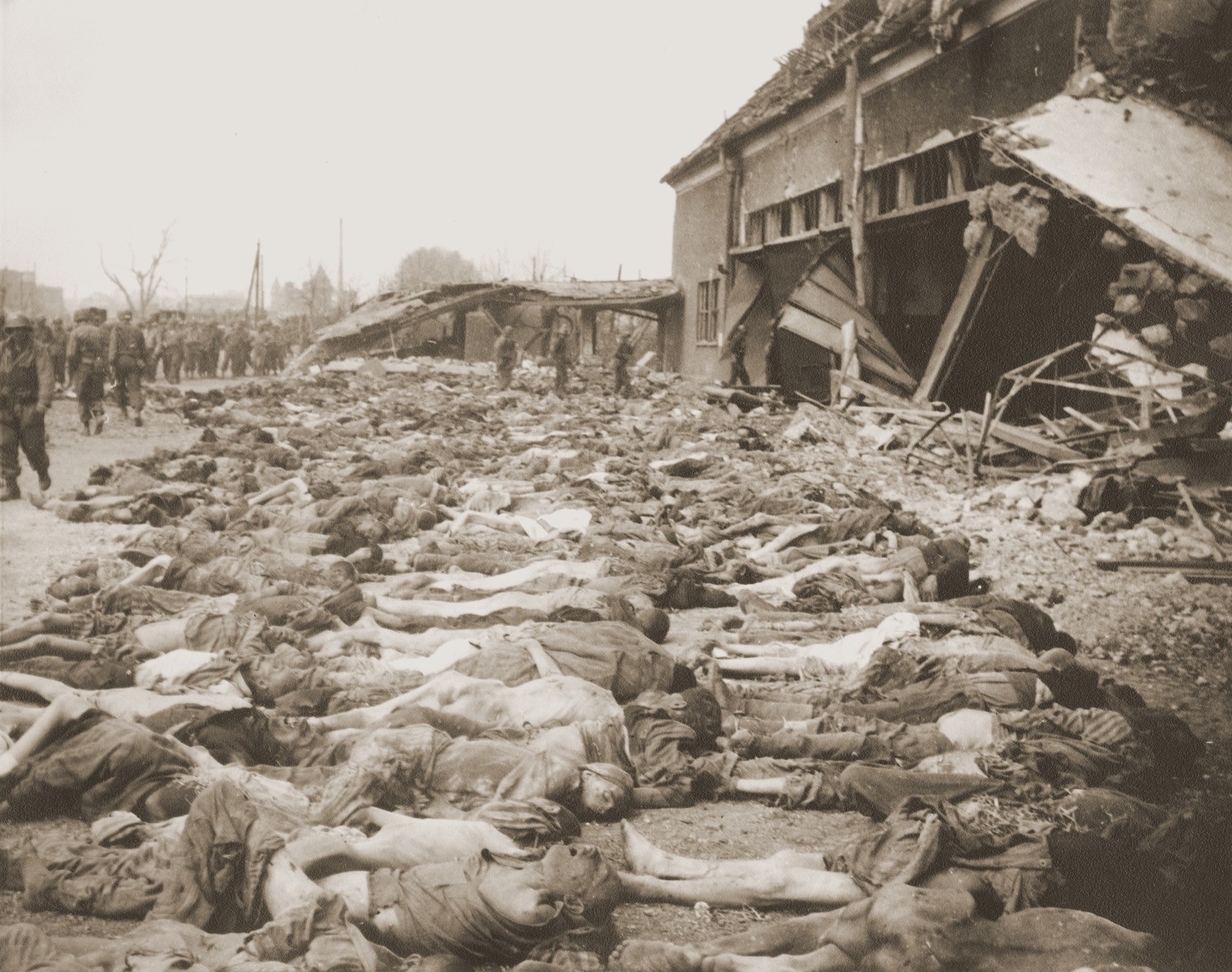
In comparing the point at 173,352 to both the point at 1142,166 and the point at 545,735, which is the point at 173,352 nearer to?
the point at 1142,166

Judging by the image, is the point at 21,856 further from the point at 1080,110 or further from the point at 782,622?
the point at 1080,110

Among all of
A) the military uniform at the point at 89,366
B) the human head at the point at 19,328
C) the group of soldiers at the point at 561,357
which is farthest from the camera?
the group of soldiers at the point at 561,357

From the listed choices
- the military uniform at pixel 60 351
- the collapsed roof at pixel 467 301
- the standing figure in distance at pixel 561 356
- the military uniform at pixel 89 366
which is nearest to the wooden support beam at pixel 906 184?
the standing figure in distance at pixel 561 356

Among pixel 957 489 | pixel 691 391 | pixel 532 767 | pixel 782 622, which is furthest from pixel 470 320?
pixel 532 767

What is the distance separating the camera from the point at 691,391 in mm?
21078

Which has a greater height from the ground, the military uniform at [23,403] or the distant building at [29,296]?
the distant building at [29,296]

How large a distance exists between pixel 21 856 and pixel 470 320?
32640 millimetres

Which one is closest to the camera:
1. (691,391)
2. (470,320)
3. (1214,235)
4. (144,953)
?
(144,953)

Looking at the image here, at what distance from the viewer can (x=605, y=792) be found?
3842 mm

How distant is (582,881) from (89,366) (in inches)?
562

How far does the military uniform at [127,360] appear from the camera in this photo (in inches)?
634

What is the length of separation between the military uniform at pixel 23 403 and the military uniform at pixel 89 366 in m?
4.77

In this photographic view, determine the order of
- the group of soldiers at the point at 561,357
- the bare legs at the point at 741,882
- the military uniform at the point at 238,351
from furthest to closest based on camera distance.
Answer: the military uniform at the point at 238,351, the group of soldiers at the point at 561,357, the bare legs at the point at 741,882

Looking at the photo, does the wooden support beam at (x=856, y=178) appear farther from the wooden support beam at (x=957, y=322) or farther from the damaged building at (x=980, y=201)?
the wooden support beam at (x=957, y=322)
